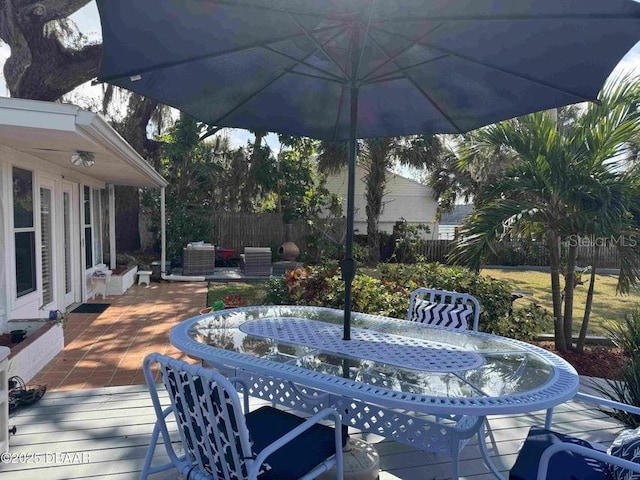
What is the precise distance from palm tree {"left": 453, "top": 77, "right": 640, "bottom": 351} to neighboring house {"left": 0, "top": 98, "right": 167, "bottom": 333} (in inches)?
164

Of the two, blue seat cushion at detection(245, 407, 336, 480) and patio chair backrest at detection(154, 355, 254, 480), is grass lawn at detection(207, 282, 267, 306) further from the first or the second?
patio chair backrest at detection(154, 355, 254, 480)

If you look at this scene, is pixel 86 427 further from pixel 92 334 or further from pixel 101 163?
pixel 101 163

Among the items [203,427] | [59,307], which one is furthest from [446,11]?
[59,307]

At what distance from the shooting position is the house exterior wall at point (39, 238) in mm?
4359

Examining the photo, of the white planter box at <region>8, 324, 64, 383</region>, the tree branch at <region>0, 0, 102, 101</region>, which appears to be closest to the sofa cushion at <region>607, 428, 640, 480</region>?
the white planter box at <region>8, 324, 64, 383</region>

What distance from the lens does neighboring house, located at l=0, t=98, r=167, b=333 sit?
3.42 m

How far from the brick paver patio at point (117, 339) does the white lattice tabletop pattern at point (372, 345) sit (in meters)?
1.88

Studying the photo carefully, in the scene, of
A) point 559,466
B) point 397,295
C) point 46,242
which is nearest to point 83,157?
point 46,242

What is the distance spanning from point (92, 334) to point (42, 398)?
2125 millimetres

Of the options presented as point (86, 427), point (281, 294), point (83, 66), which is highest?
point (83, 66)

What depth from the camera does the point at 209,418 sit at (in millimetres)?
1660

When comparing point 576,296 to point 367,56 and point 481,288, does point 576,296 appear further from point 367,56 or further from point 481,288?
point 367,56

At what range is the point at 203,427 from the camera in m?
1.71

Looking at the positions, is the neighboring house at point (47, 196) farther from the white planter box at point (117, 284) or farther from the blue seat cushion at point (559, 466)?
the blue seat cushion at point (559, 466)
